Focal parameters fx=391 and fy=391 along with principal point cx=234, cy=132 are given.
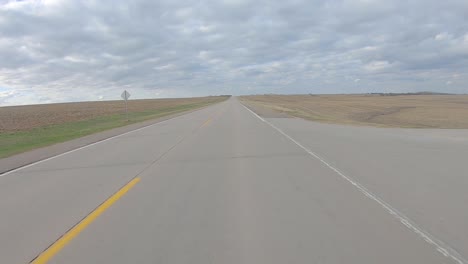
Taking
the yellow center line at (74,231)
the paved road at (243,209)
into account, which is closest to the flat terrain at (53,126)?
the paved road at (243,209)

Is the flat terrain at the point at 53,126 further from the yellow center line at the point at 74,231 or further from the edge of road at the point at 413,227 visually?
the edge of road at the point at 413,227

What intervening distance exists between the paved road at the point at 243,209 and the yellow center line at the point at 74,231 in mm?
70

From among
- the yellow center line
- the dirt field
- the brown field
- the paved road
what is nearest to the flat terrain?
the dirt field

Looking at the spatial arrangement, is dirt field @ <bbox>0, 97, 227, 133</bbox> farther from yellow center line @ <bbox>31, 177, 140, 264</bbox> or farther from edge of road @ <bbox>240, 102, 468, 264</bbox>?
edge of road @ <bbox>240, 102, 468, 264</bbox>

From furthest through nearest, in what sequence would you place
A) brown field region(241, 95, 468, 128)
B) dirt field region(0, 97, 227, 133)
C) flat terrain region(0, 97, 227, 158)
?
dirt field region(0, 97, 227, 133) → brown field region(241, 95, 468, 128) → flat terrain region(0, 97, 227, 158)

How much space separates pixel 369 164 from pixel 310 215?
4.96 metres

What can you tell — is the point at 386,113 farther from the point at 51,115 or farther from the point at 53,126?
the point at 51,115

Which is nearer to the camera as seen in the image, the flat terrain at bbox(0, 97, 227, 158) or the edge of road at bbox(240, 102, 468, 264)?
the edge of road at bbox(240, 102, 468, 264)

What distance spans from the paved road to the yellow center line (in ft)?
0.23

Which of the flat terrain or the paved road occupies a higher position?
the paved road

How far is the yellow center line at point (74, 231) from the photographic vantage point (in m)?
4.34

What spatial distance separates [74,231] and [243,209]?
2.44m

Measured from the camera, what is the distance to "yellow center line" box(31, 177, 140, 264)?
14.2ft

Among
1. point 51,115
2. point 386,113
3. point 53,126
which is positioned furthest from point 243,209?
point 51,115
